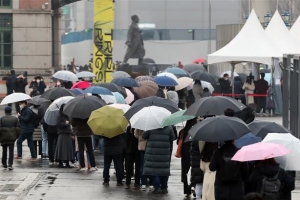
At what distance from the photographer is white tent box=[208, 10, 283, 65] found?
1373 inches

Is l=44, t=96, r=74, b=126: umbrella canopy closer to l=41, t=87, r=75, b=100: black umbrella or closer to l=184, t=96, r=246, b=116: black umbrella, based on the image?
l=41, t=87, r=75, b=100: black umbrella

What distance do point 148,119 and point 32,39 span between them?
81.6ft

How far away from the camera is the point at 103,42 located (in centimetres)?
3988

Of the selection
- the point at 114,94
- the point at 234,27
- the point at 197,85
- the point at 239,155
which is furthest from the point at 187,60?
the point at 239,155

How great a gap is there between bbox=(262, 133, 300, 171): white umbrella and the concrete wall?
29.5 m

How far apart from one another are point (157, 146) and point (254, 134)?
3.10 metres

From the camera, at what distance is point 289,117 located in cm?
2408

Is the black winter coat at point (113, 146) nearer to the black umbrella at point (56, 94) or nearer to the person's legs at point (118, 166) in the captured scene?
the person's legs at point (118, 166)

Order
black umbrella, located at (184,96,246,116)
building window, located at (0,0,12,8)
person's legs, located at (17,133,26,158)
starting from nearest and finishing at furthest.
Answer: black umbrella, located at (184,96,246,116), person's legs, located at (17,133,26,158), building window, located at (0,0,12,8)

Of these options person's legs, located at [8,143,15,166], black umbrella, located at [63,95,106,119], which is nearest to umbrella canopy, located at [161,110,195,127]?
black umbrella, located at [63,95,106,119]

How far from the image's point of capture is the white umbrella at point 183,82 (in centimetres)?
3288

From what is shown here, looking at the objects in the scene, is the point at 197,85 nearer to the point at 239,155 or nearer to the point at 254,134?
the point at 254,134

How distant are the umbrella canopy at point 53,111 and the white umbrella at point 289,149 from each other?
958 cm

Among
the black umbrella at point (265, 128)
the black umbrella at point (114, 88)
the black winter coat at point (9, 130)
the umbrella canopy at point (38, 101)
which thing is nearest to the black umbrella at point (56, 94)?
the umbrella canopy at point (38, 101)
